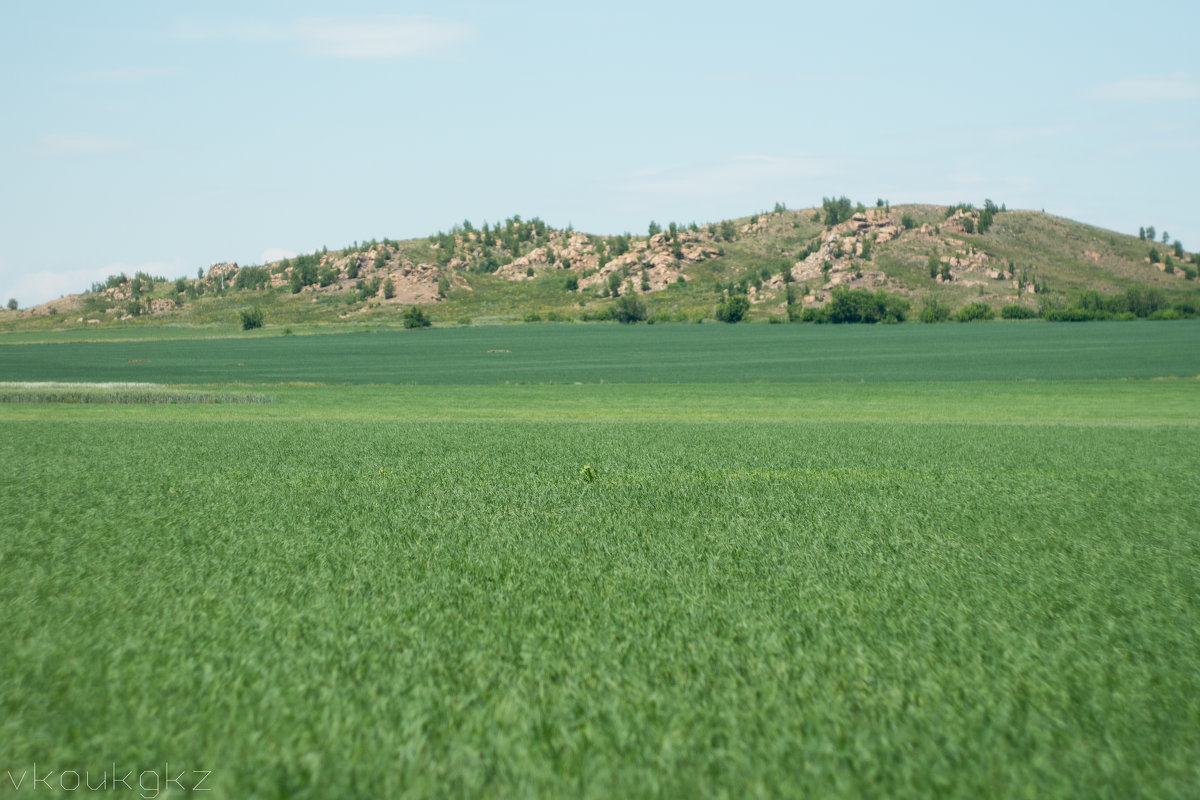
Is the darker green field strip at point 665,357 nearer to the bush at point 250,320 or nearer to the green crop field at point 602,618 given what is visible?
the bush at point 250,320

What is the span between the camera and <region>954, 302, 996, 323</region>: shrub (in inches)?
6481

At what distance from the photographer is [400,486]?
17125 millimetres

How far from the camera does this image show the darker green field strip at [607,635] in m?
5.73

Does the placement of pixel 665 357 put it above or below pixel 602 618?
below

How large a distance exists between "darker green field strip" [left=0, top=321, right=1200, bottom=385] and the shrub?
2418 cm

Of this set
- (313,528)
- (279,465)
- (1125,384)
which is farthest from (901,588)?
(1125,384)

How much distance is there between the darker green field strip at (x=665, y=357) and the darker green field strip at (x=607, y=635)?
48847mm

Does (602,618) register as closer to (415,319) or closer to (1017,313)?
(415,319)

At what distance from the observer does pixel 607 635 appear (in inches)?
→ 315

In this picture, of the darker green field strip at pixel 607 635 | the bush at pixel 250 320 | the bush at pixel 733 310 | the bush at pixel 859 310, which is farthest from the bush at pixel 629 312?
the darker green field strip at pixel 607 635

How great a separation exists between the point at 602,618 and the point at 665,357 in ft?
280

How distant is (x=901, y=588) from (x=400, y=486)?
422 inches

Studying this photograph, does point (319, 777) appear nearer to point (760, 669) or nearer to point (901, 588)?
point (760, 669)

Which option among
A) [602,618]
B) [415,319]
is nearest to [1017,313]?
[415,319]
